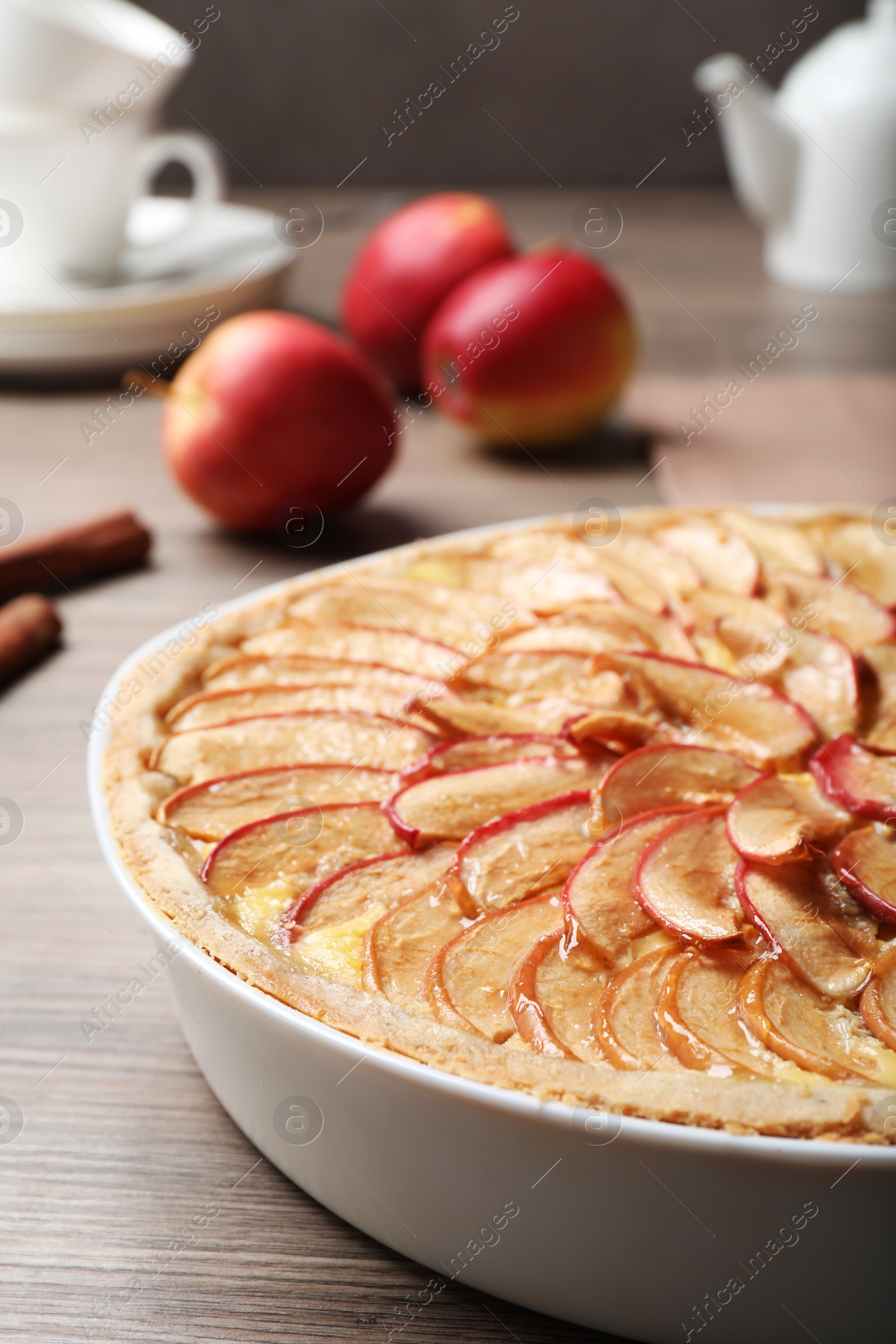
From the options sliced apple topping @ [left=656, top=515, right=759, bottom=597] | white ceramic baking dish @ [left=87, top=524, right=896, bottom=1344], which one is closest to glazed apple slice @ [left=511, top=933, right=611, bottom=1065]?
white ceramic baking dish @ [left=87, top=524, right=896, bottom=1344]

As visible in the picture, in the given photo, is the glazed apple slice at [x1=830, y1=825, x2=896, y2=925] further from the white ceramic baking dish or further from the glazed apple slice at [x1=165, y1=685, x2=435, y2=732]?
the glazed apple slice at [x1=165, y1=685, x2=435, y2=732]

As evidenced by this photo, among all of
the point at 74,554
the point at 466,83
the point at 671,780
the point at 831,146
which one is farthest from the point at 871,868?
the point at 466,83

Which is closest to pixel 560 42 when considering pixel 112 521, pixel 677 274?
pixel 677 274

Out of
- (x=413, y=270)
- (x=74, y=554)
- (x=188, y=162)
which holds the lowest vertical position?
(x=74, y=554)

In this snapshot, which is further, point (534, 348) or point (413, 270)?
point (413, 270)

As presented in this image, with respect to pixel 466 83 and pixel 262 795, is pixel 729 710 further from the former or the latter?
pixel 466 83

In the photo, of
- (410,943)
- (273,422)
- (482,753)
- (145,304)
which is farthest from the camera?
(145,304)

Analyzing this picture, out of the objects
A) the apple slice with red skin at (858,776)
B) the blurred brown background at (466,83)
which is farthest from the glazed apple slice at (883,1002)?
the blurred brown background at (466,83)
